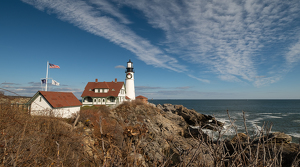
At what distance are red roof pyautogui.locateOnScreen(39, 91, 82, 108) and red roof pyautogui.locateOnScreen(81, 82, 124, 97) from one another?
973 centimetres

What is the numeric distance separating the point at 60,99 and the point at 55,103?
1.62 meters

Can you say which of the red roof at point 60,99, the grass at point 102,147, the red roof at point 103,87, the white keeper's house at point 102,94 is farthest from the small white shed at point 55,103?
the red roof at point 103,87

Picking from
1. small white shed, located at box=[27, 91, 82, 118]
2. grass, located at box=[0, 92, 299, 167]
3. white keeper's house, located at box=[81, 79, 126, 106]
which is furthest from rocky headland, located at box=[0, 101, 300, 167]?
white keeper's house, located at box=[81, 79, 126, 106]

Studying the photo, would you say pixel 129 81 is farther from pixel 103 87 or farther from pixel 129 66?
pixel 103 87

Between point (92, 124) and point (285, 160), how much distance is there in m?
16.3

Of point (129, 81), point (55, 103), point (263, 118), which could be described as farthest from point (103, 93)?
point (263, 118)

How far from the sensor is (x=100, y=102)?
1375 inches

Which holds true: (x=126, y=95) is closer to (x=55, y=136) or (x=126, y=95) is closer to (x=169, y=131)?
(x=169, y=131)

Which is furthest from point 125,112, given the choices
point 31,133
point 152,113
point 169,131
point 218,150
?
point 218,150

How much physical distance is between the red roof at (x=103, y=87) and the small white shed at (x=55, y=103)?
10982 millimetres

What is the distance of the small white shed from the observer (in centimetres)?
1980

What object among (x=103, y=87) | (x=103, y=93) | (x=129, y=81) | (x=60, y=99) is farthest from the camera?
(x=129, y=81)

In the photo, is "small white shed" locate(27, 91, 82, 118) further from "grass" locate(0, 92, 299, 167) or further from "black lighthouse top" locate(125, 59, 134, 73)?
"black lighthouse top" locate(125, 59, 134, 73)

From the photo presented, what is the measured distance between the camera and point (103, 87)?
35.7m
